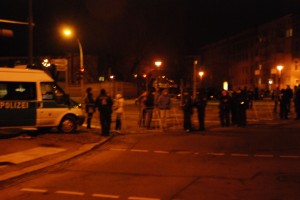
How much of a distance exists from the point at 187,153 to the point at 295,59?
58626 millimetres

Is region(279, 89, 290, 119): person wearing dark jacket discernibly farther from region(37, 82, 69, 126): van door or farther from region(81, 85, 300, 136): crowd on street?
region(37, 82, 69, 126): van door

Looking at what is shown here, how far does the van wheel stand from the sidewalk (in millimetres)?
589

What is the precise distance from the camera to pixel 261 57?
77.0 metres

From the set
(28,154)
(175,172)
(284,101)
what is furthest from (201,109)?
(175,172)

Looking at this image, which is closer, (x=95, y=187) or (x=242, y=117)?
(x=95, y=187)

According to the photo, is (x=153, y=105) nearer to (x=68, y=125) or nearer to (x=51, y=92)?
(x=68, y=125)

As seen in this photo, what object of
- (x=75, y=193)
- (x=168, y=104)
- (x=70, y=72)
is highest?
(x=70, y=72)

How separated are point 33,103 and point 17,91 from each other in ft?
2.27

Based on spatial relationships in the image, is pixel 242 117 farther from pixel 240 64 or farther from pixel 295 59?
pixel 240 64

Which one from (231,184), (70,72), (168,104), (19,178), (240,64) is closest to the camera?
(231,184)

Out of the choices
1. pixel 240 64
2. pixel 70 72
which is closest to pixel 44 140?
pixel 70 72

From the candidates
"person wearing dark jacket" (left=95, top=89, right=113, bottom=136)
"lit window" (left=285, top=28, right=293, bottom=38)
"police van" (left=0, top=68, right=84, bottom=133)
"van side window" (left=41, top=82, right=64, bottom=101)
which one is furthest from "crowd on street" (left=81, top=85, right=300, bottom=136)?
"lit window" (left=285, top=28, right=293, bottom=38)

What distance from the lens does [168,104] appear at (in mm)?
20219

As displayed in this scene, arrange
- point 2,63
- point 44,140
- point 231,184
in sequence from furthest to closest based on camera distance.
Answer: point 2,63
point 44,140
point 231,184
